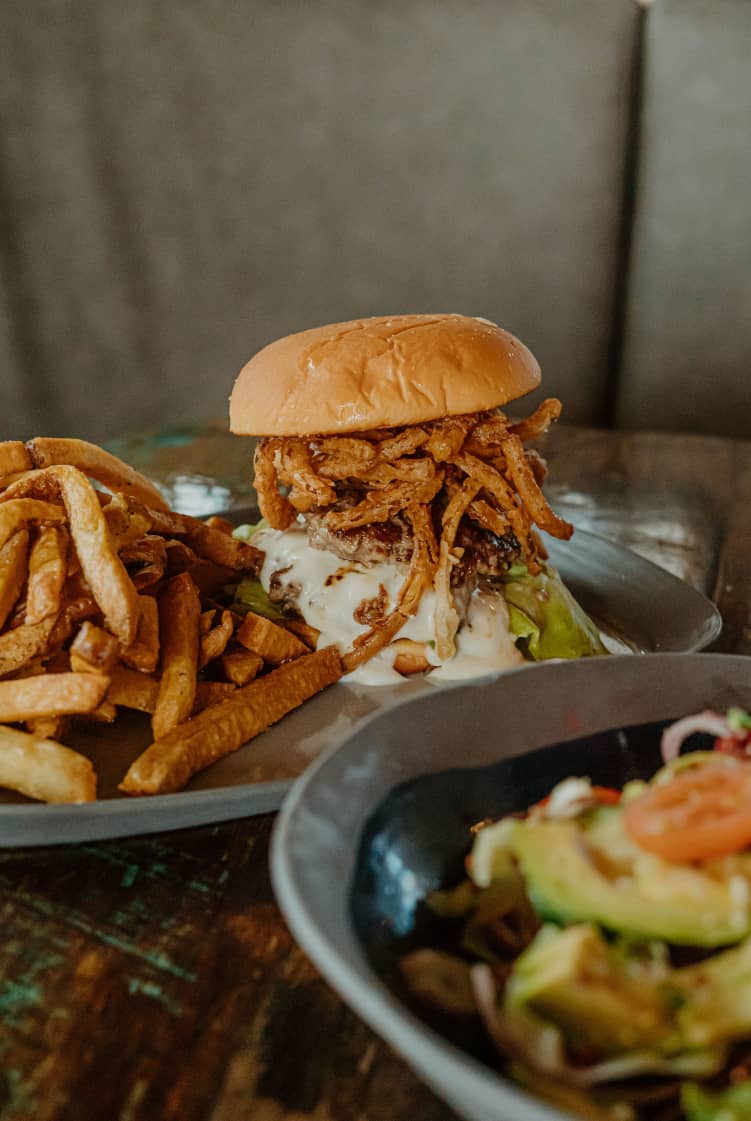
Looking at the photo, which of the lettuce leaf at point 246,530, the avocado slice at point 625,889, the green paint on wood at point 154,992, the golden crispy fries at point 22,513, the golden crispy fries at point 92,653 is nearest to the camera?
the avocado slice at point 625,889

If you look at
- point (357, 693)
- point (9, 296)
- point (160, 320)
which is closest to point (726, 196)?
point (160, 320)

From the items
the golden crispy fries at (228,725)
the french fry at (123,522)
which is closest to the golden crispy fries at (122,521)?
the french fry at (123,522)

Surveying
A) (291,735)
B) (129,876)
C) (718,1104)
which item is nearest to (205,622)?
(291,735)

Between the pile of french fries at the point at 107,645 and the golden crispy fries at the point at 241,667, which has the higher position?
the pile of french fries at the point at 107,645

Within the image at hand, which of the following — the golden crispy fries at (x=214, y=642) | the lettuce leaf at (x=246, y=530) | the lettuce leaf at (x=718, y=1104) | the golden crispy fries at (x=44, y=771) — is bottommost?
the lettuce leaf at (x=246, y=530)

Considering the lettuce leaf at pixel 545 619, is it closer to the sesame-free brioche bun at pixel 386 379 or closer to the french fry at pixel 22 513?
the sesame-free brioche bun at pixel 386 379
